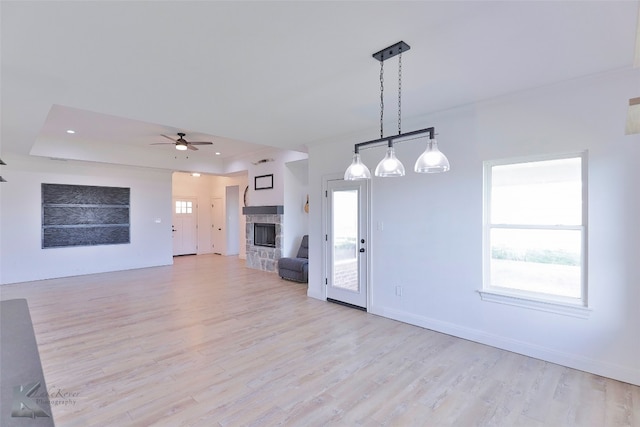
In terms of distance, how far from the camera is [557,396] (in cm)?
240

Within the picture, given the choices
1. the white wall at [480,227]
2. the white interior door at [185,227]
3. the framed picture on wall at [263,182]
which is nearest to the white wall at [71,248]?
the white interior door at [185,227]

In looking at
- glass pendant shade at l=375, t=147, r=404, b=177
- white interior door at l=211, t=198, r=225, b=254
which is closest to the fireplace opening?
white interior door at l=211, t=198, r=225, b=254

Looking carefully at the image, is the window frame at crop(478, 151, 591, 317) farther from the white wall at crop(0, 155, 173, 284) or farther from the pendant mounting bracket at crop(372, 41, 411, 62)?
the white wall at crop(0, 155, 173, 284)

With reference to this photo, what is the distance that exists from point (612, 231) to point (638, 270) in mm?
360

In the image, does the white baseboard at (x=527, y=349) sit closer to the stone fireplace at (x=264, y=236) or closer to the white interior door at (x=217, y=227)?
the stone fireplace at (x=264, y=236)

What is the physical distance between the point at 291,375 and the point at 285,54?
269 centimetres

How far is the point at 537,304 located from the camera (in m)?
3.02

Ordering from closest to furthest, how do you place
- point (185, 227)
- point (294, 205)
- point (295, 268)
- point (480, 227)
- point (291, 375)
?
1. point (291, 375)
2. point (480, 227)
3. point (295, 268)
4. point (294, 205)
5. point (185, 227)

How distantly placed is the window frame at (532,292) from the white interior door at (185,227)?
10059mm

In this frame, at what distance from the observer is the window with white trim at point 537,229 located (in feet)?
9.50

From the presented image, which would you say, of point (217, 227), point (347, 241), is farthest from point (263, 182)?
point (217, 227)

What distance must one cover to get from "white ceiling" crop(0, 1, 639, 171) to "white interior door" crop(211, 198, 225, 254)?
7.47 meters
